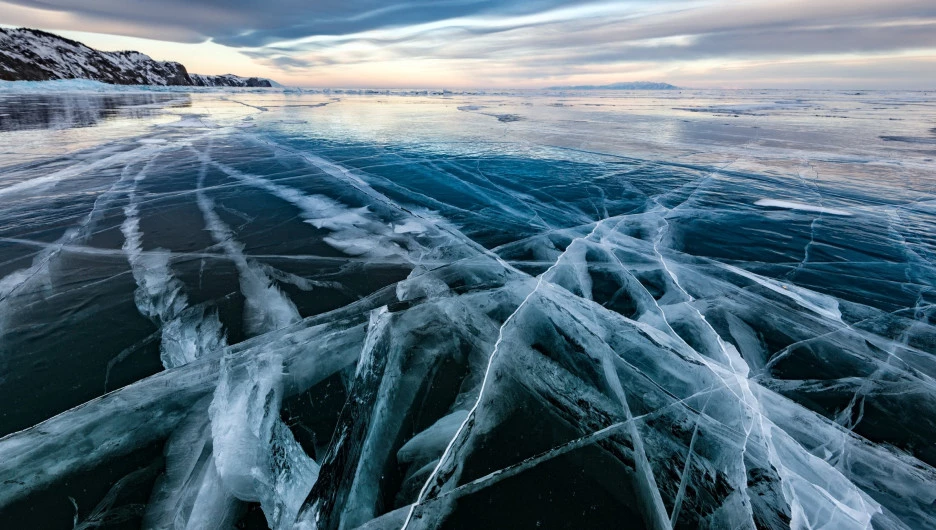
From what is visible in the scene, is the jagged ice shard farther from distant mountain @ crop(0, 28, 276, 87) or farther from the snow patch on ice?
distant mountain @ crop(0, 28, 276, 87)

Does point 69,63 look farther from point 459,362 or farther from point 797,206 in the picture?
point 797,206

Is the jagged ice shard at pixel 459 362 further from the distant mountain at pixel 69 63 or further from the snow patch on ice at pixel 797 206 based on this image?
the distant mountain at pixel 69 63

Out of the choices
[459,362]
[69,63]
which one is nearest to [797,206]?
[459,362]

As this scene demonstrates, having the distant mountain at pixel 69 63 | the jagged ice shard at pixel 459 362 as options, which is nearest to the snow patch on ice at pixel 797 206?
the jagged ice shard at pixel 459 362

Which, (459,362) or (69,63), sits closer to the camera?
(459,362)

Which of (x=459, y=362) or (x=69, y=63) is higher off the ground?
(x=69, y=63)

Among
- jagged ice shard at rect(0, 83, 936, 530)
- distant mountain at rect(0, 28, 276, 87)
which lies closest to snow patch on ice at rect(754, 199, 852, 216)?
jagged ice shard at rect(0, 83, 936, 530)

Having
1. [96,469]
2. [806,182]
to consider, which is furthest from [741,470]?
[806,182]
